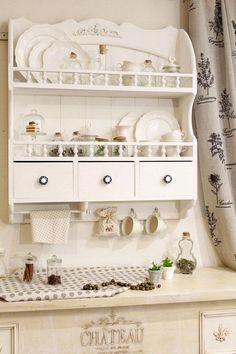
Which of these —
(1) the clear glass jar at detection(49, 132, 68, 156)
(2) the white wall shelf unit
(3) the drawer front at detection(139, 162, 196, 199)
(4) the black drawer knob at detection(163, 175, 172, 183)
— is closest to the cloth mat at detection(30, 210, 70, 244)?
(2) the white wall shelf unit

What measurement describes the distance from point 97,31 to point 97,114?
43 cm

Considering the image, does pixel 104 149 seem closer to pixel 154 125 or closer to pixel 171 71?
pixel 154 125

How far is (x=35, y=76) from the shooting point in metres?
2.72

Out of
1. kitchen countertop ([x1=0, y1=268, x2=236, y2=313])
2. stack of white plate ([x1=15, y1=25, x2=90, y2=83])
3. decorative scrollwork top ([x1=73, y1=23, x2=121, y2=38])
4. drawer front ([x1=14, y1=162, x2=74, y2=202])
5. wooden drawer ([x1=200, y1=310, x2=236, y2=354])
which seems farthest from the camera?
decorative scrollwork top ([x1=73, y1=23, x2=121, y2=38])

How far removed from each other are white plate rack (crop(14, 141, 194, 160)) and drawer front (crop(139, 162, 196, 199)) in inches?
1.8

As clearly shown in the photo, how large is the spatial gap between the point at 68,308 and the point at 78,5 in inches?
61.5

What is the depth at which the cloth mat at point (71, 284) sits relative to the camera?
2.32m

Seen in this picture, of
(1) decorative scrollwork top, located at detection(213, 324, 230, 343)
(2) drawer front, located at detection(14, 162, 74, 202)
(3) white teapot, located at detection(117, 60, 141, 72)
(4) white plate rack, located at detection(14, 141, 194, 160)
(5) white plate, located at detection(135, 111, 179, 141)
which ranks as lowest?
(1) decorative scrollwork top, located at detection(213, 324, 230, 343)

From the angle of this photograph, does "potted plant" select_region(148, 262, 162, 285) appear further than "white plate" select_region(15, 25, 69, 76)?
No

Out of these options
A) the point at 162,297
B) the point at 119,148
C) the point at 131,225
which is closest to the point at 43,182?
the point at 119,148

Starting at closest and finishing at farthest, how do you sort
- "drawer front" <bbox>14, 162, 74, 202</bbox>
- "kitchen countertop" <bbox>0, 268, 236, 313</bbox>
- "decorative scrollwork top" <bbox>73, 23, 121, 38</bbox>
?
"kitchen countertop" <bbox>0, 268, 236, 313</bbox>
"drawer front" <bbox>14, 162, 74, 202</bbox>
"decorative scrollwork top" <bbox>73, 23, 121, 38</bbox>

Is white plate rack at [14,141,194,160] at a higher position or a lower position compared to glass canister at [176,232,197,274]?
higher

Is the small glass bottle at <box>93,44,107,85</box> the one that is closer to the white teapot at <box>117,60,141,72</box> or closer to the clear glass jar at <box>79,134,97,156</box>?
the white teapot at <box>117,60,141,72</box>

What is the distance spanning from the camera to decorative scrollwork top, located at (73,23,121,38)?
9.30 feet
